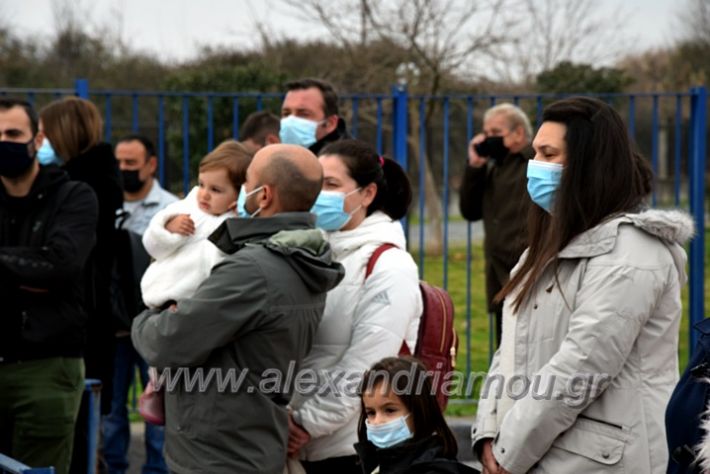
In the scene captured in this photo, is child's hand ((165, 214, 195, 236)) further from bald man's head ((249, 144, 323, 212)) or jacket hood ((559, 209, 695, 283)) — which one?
jacket hood ((559, 209, 695, 283))

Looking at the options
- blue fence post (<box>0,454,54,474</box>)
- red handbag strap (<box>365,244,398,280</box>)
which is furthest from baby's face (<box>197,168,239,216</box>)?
blue fence post (<box>0,454,54,474</box>)

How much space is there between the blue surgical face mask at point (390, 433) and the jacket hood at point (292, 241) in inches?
19.7

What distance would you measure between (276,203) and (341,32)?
1424cm

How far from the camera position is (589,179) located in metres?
3.61

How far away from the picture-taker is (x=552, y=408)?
349 cm

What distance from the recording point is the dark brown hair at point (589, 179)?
11.8 feet

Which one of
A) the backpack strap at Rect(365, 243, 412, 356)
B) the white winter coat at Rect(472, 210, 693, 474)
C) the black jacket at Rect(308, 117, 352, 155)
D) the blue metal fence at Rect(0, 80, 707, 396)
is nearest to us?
the white winter coat at Rect(472, 210, 693, 474)

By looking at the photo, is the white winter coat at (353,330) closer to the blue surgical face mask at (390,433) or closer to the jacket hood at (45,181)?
the blue surgical face mask at (390,433)

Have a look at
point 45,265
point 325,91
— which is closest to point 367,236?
point 45,265

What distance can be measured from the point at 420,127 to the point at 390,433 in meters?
4.57

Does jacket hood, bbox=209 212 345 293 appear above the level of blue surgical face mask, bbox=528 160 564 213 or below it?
below

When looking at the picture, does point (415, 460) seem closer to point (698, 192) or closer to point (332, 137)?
point (332, 137)

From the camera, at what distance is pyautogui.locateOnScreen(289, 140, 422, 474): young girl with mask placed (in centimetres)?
429

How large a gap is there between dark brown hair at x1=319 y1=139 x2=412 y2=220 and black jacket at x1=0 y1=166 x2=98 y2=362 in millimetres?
1140
